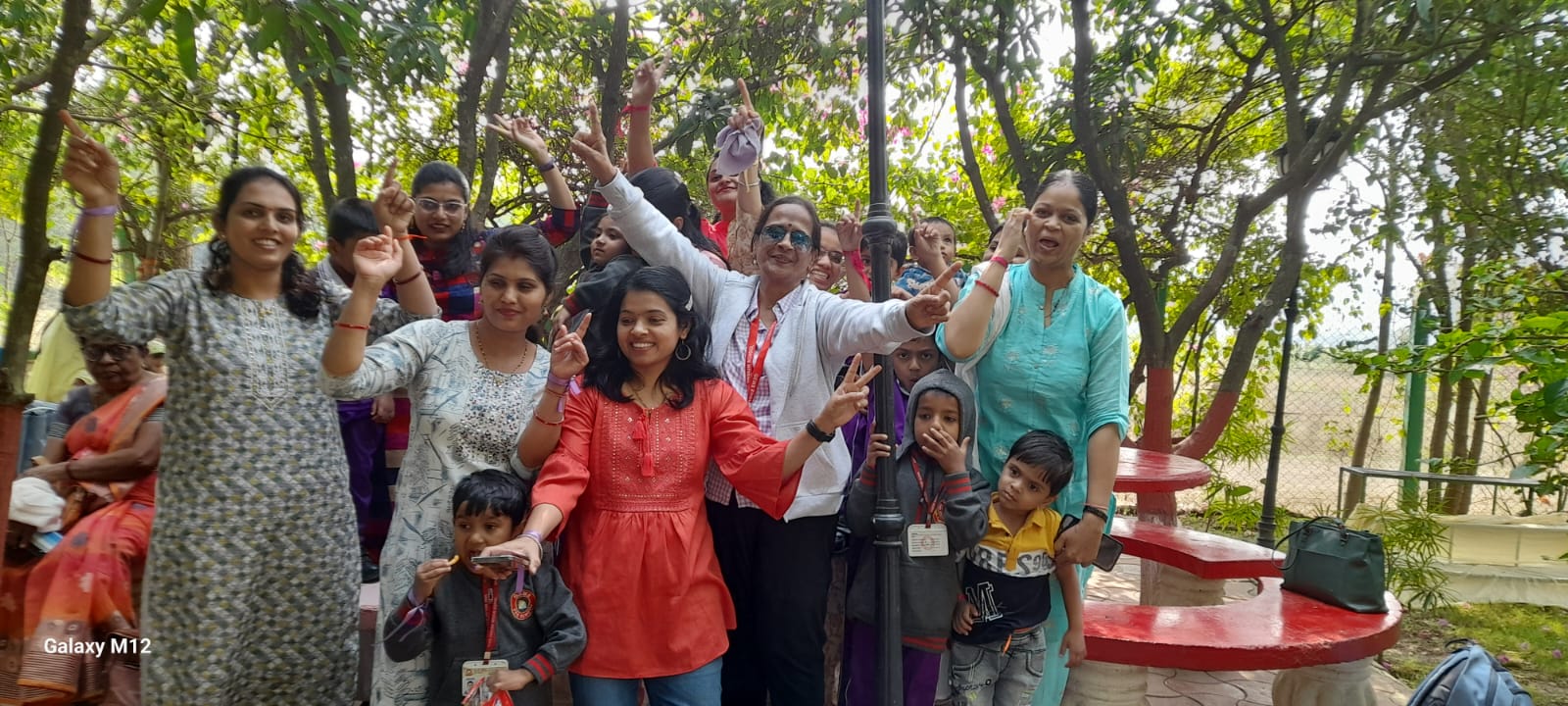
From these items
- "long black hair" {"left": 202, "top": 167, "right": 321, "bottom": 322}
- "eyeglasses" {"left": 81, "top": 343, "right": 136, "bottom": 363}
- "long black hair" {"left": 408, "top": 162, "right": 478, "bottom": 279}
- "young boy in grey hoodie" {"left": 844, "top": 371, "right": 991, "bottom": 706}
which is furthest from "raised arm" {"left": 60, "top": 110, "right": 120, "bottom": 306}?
"young boy in grey hoodie" {"left": 844, "top": 371, "right": 991, "bottom": 706}

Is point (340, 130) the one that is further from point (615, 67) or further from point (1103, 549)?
point (1103, 549)

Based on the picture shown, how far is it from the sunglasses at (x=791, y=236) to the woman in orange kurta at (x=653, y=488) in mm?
309

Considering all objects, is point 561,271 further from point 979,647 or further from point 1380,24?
point 1380,24

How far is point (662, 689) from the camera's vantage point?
83.4 inches

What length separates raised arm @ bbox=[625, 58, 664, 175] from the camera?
2932 millimetres

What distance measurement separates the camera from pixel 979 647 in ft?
7.97

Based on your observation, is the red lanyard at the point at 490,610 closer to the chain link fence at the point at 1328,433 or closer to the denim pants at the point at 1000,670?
the denim pants at the point at 1000,670

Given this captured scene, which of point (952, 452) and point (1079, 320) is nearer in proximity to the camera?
point (952, 452)

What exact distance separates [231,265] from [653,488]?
120 centimetres

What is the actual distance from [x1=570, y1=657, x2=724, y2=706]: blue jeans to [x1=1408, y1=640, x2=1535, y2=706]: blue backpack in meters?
2.28

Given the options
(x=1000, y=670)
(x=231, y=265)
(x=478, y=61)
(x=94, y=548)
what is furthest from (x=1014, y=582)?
(x=478, y=61)

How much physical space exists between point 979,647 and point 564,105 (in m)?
5.45

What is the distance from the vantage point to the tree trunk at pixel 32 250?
1539mm

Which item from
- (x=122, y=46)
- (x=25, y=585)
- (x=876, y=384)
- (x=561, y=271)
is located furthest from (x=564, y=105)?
(x=876, y=384)
